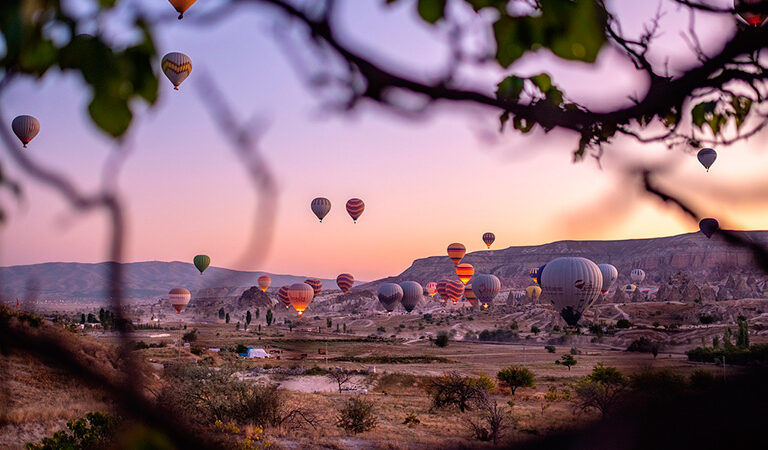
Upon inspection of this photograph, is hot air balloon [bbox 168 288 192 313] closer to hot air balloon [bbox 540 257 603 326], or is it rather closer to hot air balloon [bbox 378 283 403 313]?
hot air balloon [bbox 378 283 403 313]

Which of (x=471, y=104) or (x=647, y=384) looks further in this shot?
(x=471, y=104)

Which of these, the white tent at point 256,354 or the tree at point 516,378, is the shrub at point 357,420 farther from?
the white tent at point 256,354

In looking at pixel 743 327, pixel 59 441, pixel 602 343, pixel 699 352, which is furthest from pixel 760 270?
pixel 602 343

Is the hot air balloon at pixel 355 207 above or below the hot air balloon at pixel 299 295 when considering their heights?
above

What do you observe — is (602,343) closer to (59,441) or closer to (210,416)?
(210,416)

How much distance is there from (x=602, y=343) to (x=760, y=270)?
76568mm

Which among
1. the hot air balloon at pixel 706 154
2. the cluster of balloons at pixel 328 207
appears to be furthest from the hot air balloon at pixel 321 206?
the hot air balloon at pixel 706 154

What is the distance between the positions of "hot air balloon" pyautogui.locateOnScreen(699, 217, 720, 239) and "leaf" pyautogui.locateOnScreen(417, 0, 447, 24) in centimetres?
91

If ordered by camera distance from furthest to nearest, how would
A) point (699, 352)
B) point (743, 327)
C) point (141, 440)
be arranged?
point (743, 327), point (699, 352), point (141, 440)

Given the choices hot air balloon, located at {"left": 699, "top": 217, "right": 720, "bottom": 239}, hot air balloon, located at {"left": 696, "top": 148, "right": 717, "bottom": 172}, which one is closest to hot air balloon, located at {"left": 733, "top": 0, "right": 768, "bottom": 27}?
hot air balloon, located at {"left": 696, "top": 148, "right": 717, "bottom": 172}

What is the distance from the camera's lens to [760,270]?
1641mm

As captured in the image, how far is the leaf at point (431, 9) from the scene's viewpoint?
1.64m

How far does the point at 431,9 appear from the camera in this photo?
1652 mm

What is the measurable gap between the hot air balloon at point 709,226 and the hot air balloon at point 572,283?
51.8 m
